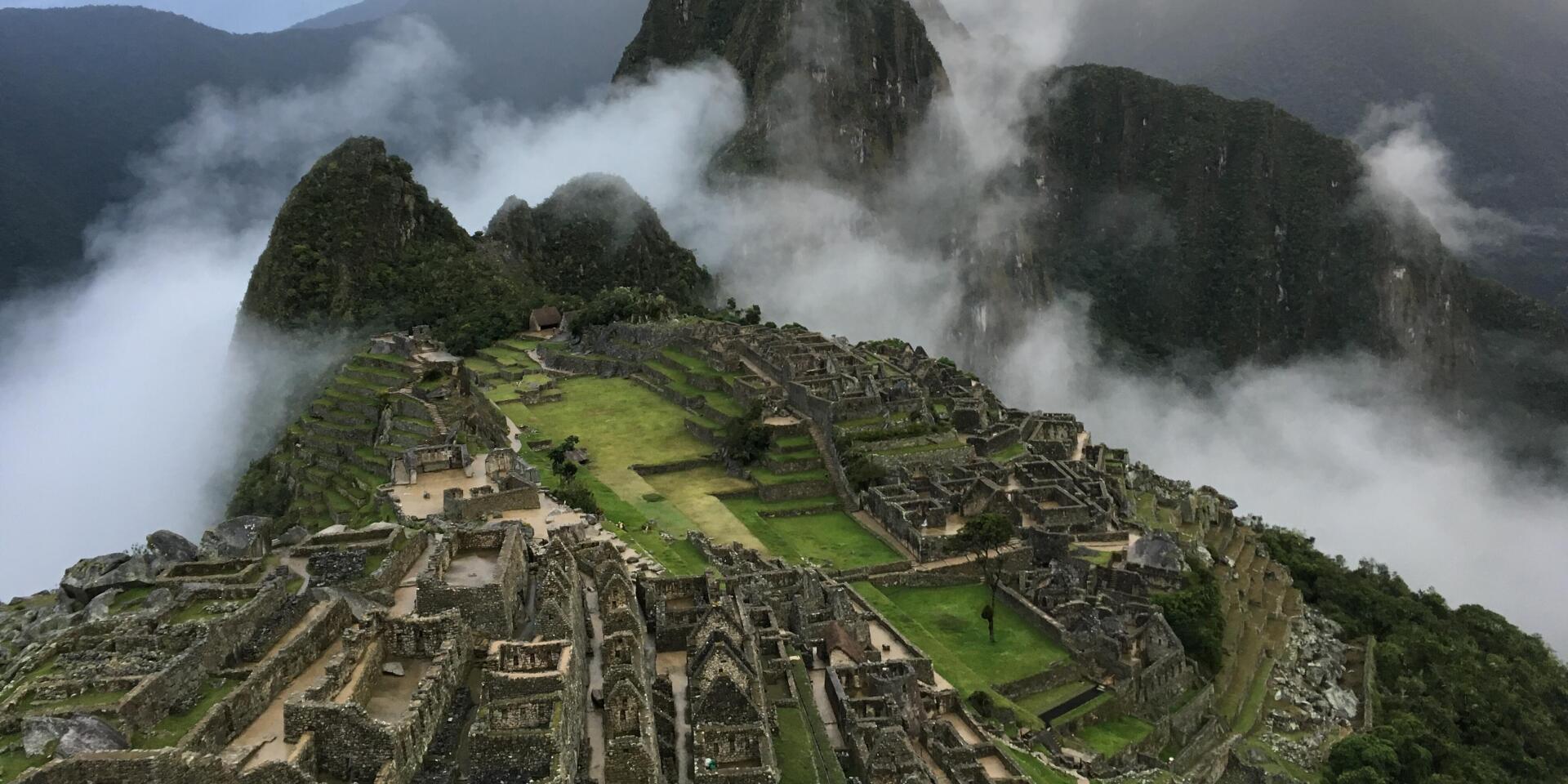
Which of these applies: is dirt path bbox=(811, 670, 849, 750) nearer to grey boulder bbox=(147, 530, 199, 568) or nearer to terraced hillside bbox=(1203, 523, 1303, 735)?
grey boulder bbox=(147, 530, 199, 568)

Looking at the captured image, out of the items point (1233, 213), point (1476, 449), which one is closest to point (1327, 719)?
point (1476, 449)

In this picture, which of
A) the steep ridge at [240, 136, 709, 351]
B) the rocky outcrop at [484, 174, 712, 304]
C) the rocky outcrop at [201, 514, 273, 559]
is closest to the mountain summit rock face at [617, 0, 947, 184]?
the rocky outcrop at [484, 174, 712, 304]

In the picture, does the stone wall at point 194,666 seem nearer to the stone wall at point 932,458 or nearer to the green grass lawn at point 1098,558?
the green grass lawn at point 1098,558

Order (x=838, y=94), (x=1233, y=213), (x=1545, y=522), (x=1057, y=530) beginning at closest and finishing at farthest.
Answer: (x=1057, y=530) → (x=1545, y=522) → (x=838, y=94) → (x=1233, y=213)

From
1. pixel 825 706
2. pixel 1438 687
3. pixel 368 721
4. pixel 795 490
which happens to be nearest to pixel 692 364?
pixel 795 490

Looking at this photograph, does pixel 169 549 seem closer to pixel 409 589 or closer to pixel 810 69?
pixel 409 589

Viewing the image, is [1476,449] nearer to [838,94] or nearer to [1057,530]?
[838,94]

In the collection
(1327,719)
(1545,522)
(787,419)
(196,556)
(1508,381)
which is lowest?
(196,556)
